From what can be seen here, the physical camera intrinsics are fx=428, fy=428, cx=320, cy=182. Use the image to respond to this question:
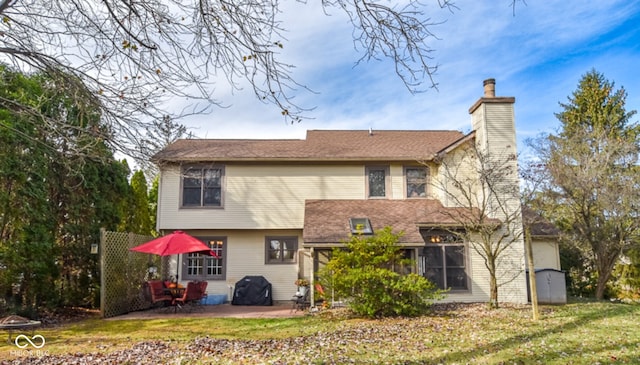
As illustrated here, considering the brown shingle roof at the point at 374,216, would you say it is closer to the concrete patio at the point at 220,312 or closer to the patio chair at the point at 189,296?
the concrete patio at the point at 220,312

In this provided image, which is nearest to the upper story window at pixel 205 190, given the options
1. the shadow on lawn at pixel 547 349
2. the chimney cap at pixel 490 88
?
the chimney cap at pixel 490 88

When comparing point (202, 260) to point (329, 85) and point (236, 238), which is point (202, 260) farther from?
point (329, 85)

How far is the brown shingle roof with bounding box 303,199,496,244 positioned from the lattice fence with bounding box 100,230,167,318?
5216mm

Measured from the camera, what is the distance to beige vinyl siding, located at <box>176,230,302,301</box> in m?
15.0

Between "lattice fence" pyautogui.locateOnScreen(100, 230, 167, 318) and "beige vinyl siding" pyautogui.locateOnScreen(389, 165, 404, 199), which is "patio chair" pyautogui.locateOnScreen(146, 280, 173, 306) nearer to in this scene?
"lattice fence" pyautogui.locateOnScreen(100, 230, 167, 318)

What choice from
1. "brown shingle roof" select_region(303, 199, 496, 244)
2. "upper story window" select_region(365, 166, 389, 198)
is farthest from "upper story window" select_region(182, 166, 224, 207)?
"upper story window" select_region(365, 166, 389, 198)

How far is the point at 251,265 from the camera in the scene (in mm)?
15188

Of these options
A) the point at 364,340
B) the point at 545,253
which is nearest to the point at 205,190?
the point at 364,340

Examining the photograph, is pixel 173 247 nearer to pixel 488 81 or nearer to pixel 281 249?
pixel 281 249

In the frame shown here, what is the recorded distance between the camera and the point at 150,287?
12.1m

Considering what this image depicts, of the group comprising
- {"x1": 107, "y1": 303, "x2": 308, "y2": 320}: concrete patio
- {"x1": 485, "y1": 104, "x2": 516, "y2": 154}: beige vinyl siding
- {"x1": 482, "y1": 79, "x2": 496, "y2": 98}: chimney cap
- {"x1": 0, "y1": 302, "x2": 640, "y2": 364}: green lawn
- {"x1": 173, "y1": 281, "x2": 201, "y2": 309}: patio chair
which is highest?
{"x1": 482, "y1": 79, "x2": 496, "y2": 98}: chimney cap

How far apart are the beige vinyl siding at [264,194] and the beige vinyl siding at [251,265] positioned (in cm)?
45

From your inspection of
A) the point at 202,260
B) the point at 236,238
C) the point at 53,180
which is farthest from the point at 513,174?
the point at 53,180

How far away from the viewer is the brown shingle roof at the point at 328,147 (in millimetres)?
15188
